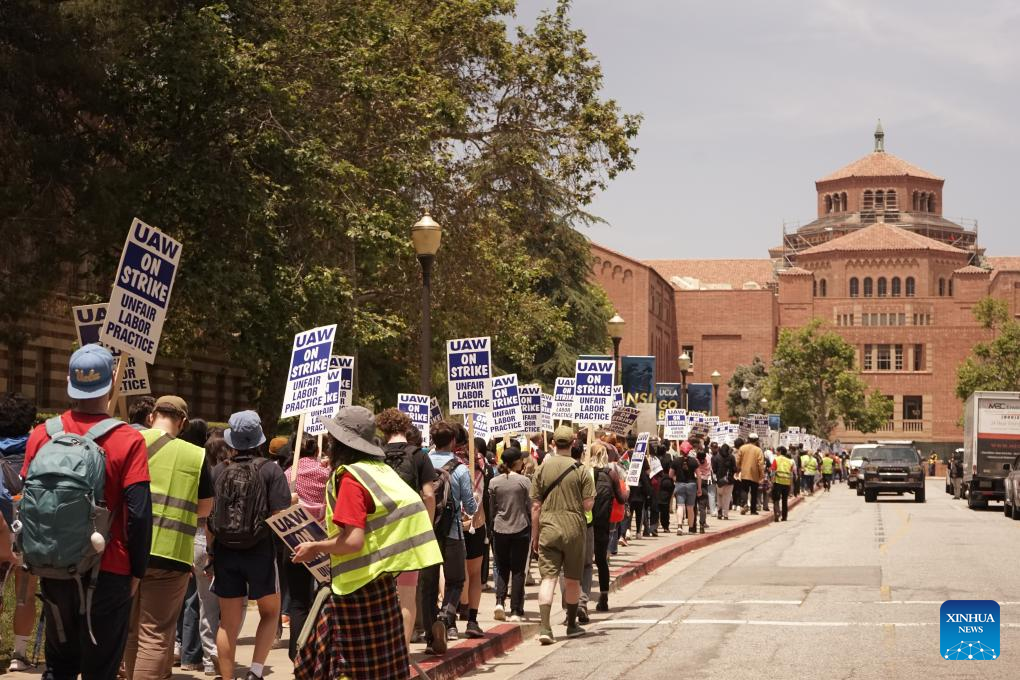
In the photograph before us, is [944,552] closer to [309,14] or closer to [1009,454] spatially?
[309,14]

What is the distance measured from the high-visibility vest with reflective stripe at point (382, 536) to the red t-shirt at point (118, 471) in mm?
965

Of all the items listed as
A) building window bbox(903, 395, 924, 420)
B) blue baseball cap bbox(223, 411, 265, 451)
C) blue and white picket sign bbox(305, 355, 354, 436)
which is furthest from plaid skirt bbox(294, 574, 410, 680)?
building window bbox(903, 395, 924, 420)

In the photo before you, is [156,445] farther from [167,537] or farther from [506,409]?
[506,409]

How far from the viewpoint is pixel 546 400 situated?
29.7 meters

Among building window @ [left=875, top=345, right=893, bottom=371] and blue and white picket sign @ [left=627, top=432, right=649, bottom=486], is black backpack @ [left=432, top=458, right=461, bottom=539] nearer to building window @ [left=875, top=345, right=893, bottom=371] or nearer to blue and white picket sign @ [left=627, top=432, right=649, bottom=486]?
blue and white picket sign @ [left=627, top=432, right=649, bottom=486]

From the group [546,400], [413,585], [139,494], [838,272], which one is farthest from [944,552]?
[838,272]

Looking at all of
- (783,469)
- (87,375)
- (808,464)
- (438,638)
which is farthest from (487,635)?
(808,464)

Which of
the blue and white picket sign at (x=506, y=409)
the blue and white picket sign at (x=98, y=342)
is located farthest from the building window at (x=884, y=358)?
the blue and white picket sign at (x=98, y=342)

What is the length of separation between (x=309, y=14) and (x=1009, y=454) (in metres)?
25.4

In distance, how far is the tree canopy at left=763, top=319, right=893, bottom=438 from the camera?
98812mm

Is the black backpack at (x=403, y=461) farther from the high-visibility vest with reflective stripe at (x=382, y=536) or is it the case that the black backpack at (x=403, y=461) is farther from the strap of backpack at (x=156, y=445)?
the high-visibility vest with reflective stripe at (x=382, y=536)

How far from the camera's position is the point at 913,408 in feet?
403

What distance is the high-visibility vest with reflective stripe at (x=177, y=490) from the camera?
7.84 m

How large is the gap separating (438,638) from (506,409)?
999 centimetres
